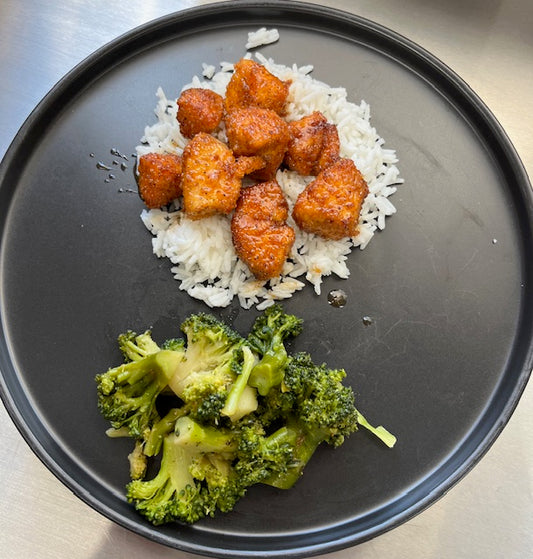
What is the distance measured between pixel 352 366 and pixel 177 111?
1.60 m

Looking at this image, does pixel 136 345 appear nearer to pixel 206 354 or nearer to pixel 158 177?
pixel 206 354

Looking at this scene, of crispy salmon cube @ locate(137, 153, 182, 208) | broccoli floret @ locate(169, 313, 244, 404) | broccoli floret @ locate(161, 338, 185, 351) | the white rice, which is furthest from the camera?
the white rice

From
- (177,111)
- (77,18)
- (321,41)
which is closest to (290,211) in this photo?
(177,111)

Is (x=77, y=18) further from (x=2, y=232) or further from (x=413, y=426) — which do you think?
(x=413, y=426)

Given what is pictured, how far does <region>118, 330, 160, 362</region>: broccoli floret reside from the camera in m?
2.66

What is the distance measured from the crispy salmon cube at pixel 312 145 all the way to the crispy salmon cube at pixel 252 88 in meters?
0.17

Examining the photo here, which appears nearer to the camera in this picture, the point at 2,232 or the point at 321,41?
the point at 2,232

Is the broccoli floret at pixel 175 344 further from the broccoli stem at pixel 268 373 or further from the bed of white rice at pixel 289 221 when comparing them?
the broccoli stem at pixel 268 373

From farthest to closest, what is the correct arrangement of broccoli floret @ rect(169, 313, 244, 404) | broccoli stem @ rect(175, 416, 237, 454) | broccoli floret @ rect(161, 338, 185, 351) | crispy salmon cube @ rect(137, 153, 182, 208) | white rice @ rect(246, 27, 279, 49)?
white rice @ rect(246, 27, 279, 49), crispy salmon cube @ rect(137, 153, 182, 208), broccoli floret @ rect(161, 338, 185, 351), broccoli floret @ rect(169, 313, 244, 404), broccoli stem @ rect(175, 416, 237, 454)

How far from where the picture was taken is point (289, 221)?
2.88 meters

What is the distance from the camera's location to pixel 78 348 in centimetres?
280

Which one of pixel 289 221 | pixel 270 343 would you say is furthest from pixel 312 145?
pixel 270 343

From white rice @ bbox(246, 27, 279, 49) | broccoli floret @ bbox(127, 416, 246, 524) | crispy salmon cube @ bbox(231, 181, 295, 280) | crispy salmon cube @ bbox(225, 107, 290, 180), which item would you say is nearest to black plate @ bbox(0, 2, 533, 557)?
white rice @ bbox(246, 27, 279, 49)

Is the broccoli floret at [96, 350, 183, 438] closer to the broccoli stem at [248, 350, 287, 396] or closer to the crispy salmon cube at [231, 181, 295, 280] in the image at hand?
the broccoli stem at [248, 350, 287, 396]
